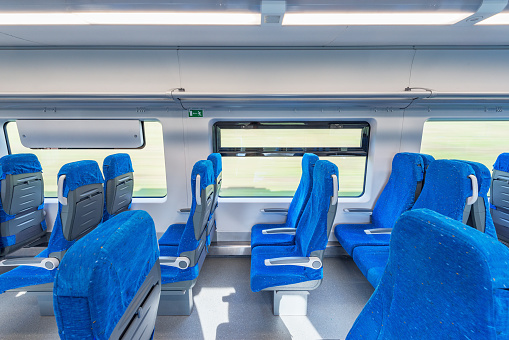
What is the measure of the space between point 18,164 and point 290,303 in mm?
3360

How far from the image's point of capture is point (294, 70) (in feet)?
8.77

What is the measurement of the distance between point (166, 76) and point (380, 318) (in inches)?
120

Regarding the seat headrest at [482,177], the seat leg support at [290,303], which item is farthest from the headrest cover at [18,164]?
the seat headrest at [482,177]

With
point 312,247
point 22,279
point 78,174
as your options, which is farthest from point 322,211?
point 22,279

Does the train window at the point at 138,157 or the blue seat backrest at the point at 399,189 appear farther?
the train window at the point at 138,157

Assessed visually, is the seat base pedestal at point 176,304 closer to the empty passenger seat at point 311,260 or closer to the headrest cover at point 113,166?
the empty passenger seat at point 311,260

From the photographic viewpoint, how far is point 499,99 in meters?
2.34

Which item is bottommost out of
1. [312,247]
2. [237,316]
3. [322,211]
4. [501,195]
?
[237,316]

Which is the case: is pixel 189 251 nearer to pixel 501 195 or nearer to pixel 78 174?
pixel 78 174

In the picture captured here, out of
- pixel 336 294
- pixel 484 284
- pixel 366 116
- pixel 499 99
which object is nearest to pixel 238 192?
pixel 336 294

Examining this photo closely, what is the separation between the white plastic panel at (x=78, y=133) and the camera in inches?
110

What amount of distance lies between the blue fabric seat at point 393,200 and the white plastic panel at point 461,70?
1.06 meters

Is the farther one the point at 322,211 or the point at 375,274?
the point at 375,274

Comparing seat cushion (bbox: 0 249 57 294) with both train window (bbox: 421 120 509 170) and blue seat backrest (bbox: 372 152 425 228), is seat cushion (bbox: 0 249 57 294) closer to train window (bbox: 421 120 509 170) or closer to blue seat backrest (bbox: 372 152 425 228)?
blue seat backrest (bbox: 372 152 425 228)
